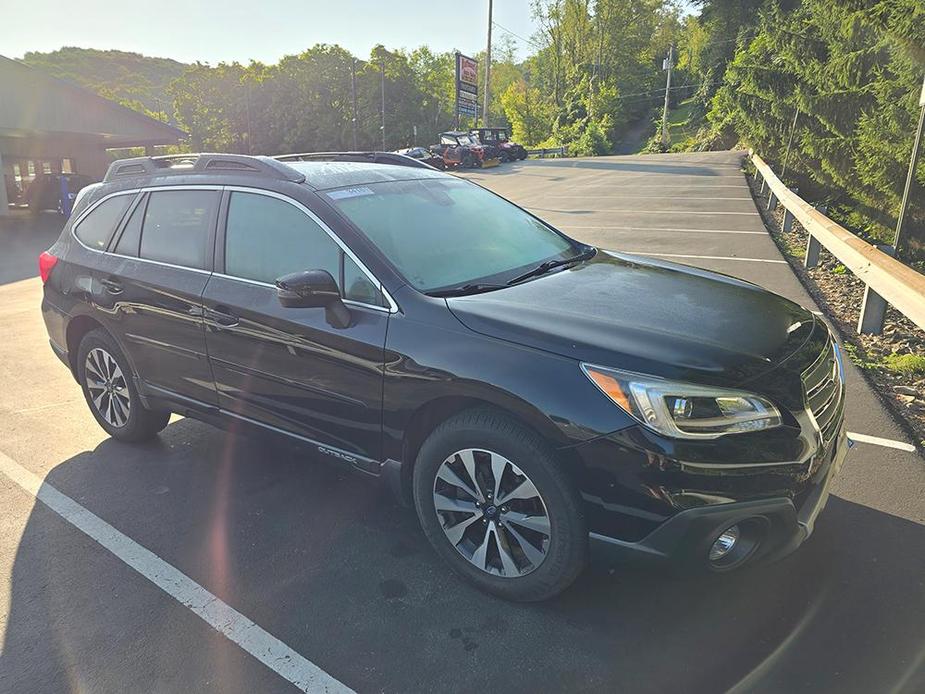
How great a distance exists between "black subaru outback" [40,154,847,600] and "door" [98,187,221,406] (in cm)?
2

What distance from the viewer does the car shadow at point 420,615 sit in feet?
7.66

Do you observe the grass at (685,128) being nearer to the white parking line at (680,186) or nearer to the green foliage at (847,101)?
the white parking line at (680,186)

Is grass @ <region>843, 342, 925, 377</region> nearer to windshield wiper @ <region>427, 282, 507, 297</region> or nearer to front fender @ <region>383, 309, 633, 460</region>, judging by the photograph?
windshield wiper @ <region>427, 282, 507, 297</region>

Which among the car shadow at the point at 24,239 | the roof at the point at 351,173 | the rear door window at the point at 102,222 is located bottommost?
the car shadow at the point at 24,239

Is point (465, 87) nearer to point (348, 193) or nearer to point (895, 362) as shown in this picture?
point (895, 362)

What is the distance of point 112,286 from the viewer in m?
4.12

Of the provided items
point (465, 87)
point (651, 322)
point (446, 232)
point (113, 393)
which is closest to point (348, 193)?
point (446, 232)

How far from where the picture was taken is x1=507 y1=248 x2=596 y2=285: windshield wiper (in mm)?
3242

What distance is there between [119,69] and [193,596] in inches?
6854

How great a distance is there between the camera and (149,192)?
4137 mm

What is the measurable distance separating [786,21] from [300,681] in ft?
59.5

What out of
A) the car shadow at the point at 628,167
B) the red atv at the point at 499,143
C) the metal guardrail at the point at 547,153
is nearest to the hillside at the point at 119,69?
the metal guardrail at the point at 547,153

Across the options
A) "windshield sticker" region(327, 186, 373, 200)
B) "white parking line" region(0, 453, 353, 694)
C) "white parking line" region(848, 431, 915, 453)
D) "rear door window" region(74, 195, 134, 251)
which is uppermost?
"windshield sticker" region(327, 186, 373, 200)

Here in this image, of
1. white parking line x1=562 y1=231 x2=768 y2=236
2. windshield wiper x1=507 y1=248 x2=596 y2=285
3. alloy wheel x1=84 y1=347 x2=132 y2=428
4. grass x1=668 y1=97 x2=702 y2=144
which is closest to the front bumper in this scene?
windshield wiper x1=507 y1=248 x2=596 y2=285
